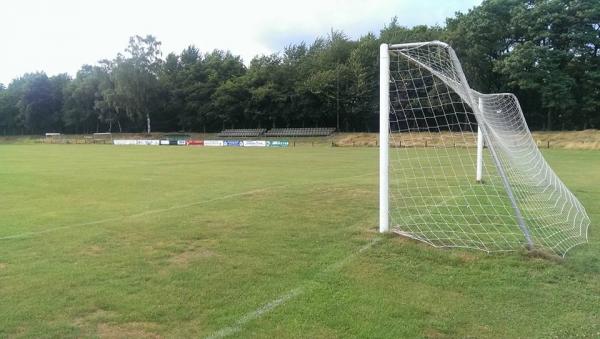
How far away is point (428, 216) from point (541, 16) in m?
43.6

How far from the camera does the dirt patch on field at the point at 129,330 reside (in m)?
4.02

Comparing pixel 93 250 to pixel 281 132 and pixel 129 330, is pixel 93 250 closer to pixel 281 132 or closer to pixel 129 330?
pixel 129 330

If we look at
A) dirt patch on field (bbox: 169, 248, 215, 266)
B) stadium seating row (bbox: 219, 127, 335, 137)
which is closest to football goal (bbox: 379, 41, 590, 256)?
dirt patch on field (bbox: 169, 248, 215, 266)

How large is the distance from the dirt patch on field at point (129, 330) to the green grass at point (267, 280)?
18 millimetres

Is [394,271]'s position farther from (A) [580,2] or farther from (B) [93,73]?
(B) [93,73]

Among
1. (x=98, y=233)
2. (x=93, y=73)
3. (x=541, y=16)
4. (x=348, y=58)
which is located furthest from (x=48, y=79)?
(x=98, y=233)

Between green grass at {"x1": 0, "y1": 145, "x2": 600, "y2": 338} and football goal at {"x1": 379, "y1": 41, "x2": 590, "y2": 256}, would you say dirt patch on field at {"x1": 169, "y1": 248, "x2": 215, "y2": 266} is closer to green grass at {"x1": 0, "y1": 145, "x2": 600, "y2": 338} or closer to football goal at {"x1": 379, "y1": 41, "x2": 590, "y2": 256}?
green grass at {"x1": 0, "y1": 145, "x2": 600, "y2": 338}

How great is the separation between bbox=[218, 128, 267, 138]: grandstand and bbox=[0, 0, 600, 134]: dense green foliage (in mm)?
2706

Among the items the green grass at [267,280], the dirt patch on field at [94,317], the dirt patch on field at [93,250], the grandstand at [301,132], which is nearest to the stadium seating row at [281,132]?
the grandstand at [301,132]

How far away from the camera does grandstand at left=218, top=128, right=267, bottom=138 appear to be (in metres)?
63.5

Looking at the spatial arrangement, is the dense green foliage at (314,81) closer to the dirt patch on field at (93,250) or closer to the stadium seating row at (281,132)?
the stadium seating row at (281,132)

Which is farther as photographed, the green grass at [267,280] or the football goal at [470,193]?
the football goal at [470,193]

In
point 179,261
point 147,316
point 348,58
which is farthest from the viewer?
point 348,58

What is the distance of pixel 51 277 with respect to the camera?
546cm
